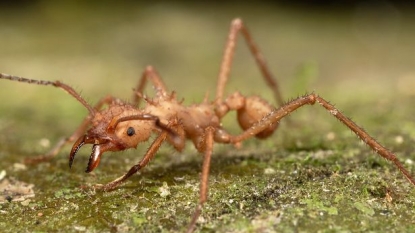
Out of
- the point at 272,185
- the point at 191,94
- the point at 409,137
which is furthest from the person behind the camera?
the point at 191,94

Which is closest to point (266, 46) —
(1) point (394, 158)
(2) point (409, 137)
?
(2) point (409, 137)

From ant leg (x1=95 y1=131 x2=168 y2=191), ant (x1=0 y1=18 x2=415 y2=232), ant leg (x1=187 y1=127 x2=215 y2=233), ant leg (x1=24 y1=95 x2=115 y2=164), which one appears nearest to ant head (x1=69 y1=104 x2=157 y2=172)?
ant (x1=0 y1=18 x2=415 y2=232)

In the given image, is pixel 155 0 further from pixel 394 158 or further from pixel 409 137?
pixel 394 158

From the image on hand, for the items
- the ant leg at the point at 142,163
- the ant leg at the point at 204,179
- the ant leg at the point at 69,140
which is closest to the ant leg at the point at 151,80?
the ant leg at the point at 69,140

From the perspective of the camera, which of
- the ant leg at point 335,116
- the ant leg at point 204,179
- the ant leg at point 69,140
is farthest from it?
the ant leg at point 69,140

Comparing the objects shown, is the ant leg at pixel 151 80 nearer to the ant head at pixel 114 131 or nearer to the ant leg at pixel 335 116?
the ant head at pixel 114 131

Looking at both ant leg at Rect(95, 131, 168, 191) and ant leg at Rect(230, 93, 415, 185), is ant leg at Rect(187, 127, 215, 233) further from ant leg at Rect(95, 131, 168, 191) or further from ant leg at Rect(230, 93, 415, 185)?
ant leg at Rect(230, 93, 415, 185)

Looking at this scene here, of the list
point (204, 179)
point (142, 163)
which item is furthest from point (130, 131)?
point (204, 179)

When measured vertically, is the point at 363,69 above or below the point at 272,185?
above

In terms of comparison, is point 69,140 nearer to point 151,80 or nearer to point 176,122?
point 151,80
